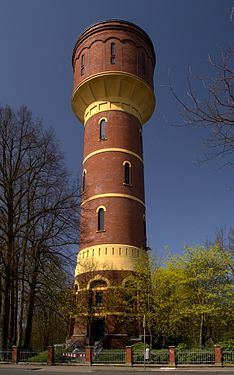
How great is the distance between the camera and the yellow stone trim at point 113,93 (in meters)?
32.2

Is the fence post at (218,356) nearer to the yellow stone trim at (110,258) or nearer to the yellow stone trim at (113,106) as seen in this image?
the yellow stone trim at (110,258)

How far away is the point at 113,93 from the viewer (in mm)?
32781

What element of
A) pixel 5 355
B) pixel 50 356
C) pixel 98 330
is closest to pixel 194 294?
pixel 98 330

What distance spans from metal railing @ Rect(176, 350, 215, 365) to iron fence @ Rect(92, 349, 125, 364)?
3047 mm

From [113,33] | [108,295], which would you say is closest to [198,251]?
[108,295]

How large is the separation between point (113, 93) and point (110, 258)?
12264mm

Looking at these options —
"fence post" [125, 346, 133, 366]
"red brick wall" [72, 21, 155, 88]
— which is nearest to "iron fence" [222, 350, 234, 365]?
"fence post" [125, 346, 133, 366]

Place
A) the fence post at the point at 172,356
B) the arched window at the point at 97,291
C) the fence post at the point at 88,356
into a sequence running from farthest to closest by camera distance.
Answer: the arched window at the point at 97,291
the fence post at the point at 88,356
the fence post at the point at 172,356

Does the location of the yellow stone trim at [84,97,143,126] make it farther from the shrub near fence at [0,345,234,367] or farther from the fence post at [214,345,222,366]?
the fence post at [214,345,222,366]

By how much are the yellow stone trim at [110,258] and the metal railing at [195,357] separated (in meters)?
6.81

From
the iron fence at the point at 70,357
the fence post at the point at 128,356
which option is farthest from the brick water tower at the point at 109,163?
the fence post at the point at 128,356

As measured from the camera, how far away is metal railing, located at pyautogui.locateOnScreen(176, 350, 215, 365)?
2372 cm

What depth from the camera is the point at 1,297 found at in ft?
88.3

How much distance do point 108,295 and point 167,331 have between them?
4.24 meters
